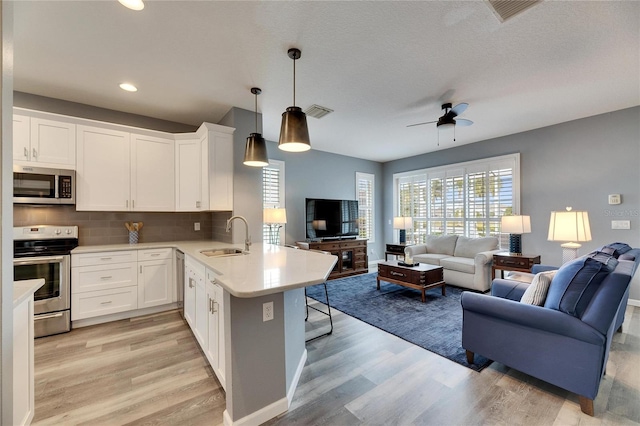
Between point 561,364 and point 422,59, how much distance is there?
269 cm

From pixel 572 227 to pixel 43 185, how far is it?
19.9ft

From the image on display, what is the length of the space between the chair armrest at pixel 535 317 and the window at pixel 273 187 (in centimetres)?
381

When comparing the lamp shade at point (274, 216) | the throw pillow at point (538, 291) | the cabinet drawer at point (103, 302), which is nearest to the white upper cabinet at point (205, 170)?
the lamp shade at point (274, 216)

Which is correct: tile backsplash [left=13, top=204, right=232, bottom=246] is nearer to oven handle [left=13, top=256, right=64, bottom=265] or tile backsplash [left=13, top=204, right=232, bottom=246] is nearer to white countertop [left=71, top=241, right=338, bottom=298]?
oven handle [left=13, top=256, right=64, bottom=265]

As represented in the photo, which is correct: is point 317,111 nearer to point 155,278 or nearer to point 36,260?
point 155,278

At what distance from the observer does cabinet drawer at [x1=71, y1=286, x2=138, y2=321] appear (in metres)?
3.04

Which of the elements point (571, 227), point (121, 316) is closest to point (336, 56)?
point (571, 227)

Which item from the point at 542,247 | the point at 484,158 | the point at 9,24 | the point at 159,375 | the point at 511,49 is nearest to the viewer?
the point at 9,24

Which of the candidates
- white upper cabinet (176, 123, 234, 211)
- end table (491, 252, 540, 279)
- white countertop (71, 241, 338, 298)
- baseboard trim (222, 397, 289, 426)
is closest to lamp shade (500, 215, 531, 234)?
end table (491, 252, 540, 279)

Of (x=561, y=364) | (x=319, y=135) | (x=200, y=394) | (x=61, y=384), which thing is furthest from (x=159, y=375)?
(x=319, y=135)

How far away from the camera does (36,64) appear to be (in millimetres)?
2523

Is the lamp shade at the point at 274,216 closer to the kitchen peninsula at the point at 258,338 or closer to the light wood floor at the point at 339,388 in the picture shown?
the light wood floor at the point at 339,388

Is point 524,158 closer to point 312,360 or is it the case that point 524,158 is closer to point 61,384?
point 312,360

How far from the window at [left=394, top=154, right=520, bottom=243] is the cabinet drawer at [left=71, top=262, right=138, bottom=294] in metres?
5.74
